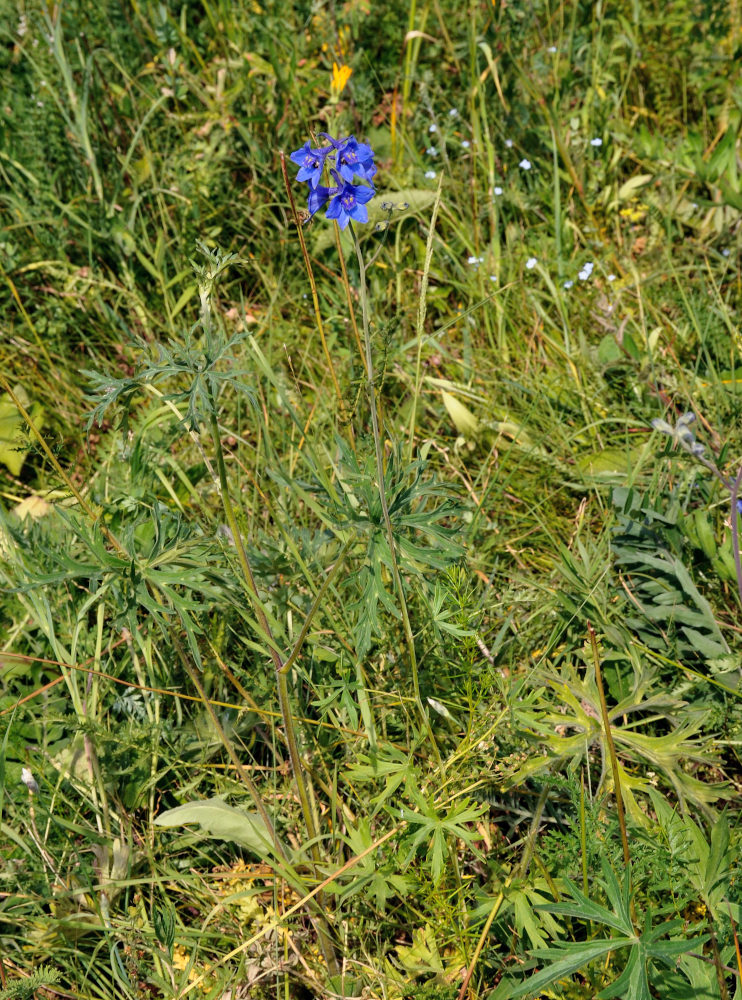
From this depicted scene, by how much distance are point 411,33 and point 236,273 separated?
3.47ft

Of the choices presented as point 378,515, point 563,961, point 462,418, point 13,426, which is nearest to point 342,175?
point 378,515

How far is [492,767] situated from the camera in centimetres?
179

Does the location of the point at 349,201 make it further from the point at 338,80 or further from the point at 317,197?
the point at 338,80

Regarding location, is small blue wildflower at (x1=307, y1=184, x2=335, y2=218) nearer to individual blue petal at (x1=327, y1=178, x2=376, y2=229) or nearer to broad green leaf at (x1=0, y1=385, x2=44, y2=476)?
individual blue petal at (x1=327, y1=178, x2=376, y2=229)

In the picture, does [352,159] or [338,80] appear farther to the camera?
[338,80]

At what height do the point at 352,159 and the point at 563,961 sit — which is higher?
the point at 352,159

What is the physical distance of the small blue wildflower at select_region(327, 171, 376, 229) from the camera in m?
1.40

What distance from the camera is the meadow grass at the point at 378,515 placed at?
61.3 inches

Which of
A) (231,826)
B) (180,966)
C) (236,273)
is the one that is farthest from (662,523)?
(236,273)

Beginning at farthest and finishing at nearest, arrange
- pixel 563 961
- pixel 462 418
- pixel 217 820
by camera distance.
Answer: pixel 462 418 < pixel 217 820 < pixel 563 961

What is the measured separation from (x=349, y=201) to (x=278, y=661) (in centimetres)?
82

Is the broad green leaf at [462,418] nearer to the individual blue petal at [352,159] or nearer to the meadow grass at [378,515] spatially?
the meadow grass at [378,515]

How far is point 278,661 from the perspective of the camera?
1.59 metres

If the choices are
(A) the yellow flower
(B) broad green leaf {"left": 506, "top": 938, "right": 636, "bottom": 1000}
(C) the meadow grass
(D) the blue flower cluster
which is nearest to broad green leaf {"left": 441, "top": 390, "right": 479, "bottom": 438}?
(C) the meadow grass
